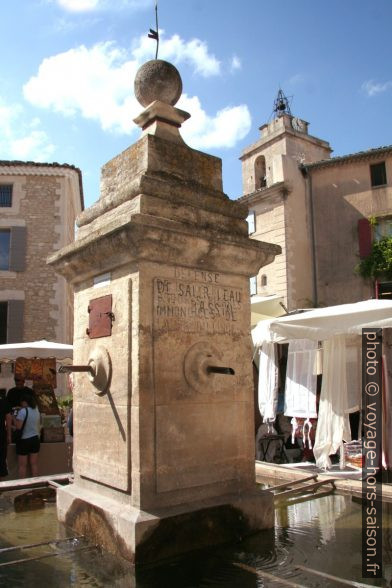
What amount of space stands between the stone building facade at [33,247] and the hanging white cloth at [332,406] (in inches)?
442

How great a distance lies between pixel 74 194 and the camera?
786 inches

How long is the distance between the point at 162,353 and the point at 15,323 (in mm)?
14158

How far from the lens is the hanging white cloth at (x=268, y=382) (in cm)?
829

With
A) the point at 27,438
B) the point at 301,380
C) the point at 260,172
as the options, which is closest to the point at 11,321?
the point at 27,438

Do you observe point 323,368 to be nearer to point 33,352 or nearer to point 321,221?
point 33,352

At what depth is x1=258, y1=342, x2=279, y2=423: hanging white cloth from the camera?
326 inches

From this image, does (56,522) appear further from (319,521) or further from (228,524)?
(319,521)

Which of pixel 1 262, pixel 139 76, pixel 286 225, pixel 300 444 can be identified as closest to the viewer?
pixel 139 76

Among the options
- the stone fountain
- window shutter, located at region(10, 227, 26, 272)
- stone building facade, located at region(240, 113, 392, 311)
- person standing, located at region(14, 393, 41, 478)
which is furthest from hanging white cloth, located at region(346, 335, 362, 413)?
window shutter, located at region(10, 227, 26, 272)

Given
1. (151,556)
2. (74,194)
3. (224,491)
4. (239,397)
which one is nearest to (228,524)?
(224,491)

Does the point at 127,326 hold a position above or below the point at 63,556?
above

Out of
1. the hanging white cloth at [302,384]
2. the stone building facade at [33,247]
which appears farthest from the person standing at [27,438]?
the stone building facade at [33,247]

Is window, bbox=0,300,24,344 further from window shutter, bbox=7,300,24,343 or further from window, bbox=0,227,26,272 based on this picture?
window, bbox=0,227,26,272

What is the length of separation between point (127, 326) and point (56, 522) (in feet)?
5.78
